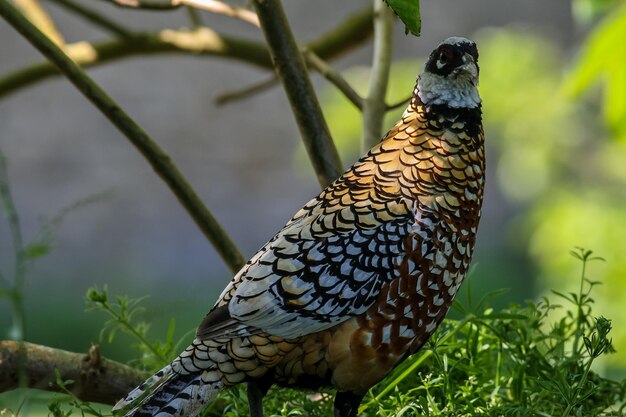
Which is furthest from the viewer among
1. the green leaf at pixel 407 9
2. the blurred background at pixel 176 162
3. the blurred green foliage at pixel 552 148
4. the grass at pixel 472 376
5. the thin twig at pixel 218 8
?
the blurred background at pixel 176 162

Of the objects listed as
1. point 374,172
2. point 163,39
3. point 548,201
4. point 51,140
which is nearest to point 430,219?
point 374,172

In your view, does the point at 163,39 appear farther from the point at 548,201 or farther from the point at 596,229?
the point at 548,201

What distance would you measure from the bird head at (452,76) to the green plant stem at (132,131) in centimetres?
39

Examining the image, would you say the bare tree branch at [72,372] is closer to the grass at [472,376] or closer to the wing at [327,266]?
the grass at [472,376]

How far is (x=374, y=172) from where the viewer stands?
104 centimetres

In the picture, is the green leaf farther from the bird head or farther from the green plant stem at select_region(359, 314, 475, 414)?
the green plant stem at select_region(359, 314, 475, 414)

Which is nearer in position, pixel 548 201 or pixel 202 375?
pixel 202 375

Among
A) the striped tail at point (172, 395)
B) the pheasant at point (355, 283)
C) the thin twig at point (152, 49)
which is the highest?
the thin twig at point (152, 49)

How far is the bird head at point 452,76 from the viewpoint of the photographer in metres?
1.03

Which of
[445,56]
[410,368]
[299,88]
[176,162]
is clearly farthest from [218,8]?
[176,162]

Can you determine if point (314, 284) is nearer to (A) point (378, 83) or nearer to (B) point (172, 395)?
(B) point (172, 395)

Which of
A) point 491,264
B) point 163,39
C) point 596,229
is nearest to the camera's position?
point 163,39

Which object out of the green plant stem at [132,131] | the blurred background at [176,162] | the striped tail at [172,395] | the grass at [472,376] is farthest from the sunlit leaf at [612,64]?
the blurred background at [176,162]

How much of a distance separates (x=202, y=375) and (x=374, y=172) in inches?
11.3
